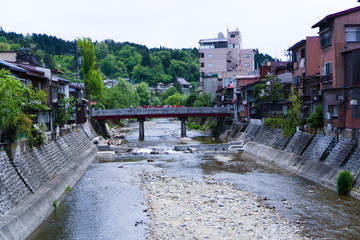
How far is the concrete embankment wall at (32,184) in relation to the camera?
16906mm

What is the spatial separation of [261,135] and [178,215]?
28.5m

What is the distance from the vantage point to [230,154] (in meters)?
45.9

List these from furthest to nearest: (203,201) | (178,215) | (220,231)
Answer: (203,201) → (178,215) → (220,231)

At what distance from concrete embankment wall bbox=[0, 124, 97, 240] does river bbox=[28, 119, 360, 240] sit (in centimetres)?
70

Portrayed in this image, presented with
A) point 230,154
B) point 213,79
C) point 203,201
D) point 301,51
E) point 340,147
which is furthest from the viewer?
point 213,79

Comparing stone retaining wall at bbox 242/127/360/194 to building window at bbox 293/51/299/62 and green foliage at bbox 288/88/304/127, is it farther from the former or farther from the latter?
building window at bbox 293/51/299/62

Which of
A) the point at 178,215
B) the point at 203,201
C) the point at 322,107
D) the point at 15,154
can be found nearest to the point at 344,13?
the point at 322,107

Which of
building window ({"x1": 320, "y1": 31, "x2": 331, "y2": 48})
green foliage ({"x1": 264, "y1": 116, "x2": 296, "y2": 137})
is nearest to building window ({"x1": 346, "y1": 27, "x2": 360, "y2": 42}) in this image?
building window ({"x1": 320, "y1": 31, "x2": 331, "y2": 48})

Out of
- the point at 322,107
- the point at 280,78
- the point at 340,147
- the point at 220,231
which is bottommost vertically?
the point at 220,231

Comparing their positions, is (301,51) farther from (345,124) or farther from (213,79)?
(213,79)

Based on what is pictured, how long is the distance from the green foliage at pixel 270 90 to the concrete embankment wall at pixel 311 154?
5.21 meters

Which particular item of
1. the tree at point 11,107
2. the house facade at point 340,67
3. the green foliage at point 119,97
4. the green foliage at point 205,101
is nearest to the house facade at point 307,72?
the house facade at point 340,67

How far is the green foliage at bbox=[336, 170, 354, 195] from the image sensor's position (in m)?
22.6

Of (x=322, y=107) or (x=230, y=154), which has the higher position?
(x=322, y=107)
